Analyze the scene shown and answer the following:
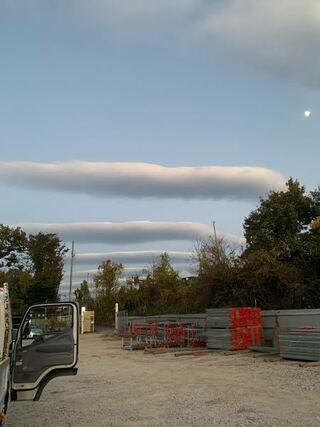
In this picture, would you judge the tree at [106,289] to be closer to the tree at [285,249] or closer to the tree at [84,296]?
the tree at [84,296]

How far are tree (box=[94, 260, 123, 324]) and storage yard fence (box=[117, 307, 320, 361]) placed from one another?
26.9 meters

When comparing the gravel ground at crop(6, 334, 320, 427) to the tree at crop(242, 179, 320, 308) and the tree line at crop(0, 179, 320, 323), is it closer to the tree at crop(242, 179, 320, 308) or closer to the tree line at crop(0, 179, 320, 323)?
the tree line at crop(0, 179, 320, 323)

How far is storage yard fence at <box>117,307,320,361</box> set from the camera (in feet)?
55.0

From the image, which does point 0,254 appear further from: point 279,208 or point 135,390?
point 135,390

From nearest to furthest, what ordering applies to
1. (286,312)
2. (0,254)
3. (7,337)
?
(7,337), (286,312), (0,254)

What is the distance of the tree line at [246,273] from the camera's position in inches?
1081

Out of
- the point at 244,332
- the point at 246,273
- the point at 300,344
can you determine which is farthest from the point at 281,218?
the point at 300,344

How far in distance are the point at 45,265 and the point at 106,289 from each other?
12.0 metres

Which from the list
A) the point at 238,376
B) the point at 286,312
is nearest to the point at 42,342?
the point at 238,376

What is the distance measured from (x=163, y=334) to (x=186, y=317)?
213 cm

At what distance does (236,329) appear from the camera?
21.9m

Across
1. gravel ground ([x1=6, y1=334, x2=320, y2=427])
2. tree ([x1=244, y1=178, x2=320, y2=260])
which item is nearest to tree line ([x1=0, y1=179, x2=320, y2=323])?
tree ([x1=244, y1=178, x2=320, y2=260])

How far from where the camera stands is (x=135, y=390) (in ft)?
41.1

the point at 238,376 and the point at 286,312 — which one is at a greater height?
the point at 286,312
